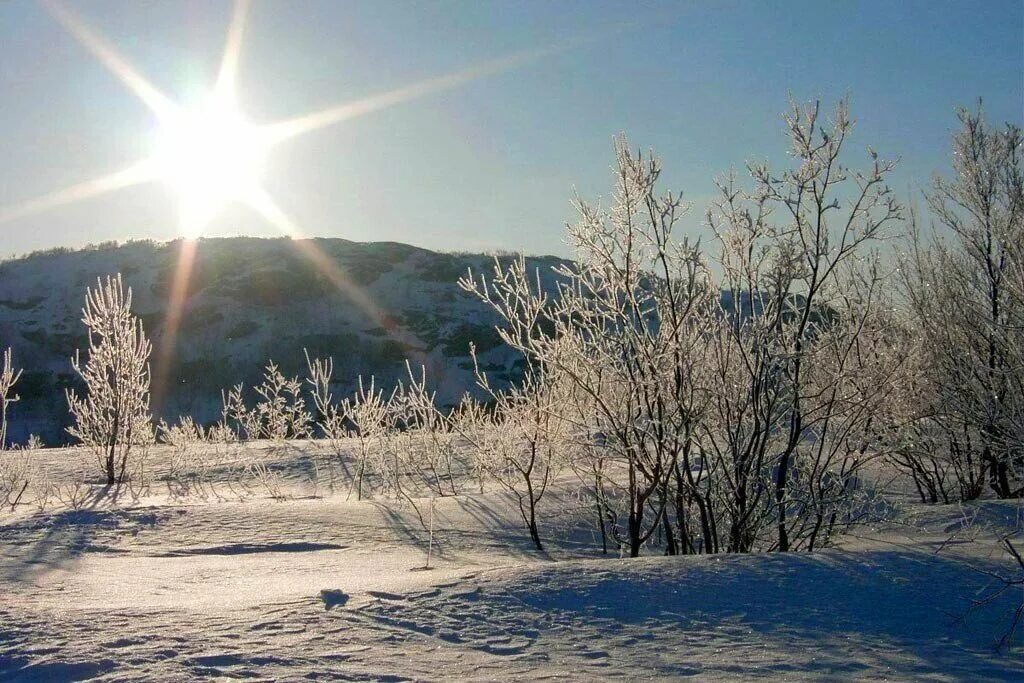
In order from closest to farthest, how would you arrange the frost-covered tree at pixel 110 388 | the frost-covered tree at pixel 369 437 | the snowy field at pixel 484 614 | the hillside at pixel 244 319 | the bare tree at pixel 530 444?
1. the snowy field at pixel 484 614
2. the bare tree at pixel 530 444
3. the frost-covered tree at pixel 369 437
4. the frost-covered tree at pixel 110 388
5. the hillside at pixel 244 319

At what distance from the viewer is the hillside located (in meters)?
39.4

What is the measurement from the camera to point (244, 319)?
43.3m

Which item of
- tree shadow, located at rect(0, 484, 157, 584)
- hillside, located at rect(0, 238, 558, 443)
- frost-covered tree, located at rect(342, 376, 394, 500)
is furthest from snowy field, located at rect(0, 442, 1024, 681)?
hillside, located at rect(0, 238, 558, 443)

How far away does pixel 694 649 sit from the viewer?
3.88m

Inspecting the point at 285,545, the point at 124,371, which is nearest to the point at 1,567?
the point at 285,545

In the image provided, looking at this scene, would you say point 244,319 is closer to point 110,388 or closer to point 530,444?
point 110,388

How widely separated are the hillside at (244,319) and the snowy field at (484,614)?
3159 cm

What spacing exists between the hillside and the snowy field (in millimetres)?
31589

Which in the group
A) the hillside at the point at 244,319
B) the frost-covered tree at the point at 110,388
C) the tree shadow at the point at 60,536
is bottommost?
the tree shadow at the point at 60,536

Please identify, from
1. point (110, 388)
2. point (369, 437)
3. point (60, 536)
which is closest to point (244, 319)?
point (110, 388)

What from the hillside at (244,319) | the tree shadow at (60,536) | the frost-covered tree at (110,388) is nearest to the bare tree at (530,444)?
the tree shadow at (60,536)

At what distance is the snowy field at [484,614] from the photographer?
3.58 m

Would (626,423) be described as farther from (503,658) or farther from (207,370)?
(207,370)

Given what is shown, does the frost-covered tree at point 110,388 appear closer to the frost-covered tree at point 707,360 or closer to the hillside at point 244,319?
the frost-covered tree at point 707,360
